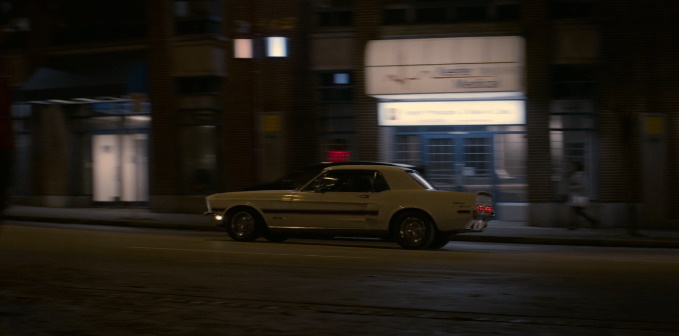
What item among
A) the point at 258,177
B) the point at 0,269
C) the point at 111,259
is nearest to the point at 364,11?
the point at 258,177

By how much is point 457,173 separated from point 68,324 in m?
16.2

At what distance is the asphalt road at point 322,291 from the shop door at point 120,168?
442 inches

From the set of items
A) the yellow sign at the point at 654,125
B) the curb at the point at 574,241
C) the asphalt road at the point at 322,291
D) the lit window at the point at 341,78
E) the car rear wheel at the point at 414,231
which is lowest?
the curb at the point at 574,241

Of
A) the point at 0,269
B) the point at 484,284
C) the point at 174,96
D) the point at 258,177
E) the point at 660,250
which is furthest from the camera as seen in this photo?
the point at 174,96

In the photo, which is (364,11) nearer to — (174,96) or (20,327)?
(174,96)

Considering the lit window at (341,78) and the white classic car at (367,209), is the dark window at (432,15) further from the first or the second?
the white classic car at (367,209)

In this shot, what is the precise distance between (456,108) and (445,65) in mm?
1341

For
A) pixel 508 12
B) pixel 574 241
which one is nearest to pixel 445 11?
pixel 508 12

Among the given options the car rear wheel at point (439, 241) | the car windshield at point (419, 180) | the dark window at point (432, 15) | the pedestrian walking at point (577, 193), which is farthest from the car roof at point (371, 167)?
the dark window at point (432, 15)

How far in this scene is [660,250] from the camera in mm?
16812

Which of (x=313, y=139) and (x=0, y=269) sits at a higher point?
(x=313, y=139)

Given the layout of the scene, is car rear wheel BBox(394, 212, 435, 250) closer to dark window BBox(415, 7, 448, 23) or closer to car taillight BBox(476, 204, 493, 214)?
car taillight BBox(476, 204, 493, 214)

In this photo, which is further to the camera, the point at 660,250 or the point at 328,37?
the point at 328,37

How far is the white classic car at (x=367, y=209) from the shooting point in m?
14.9
